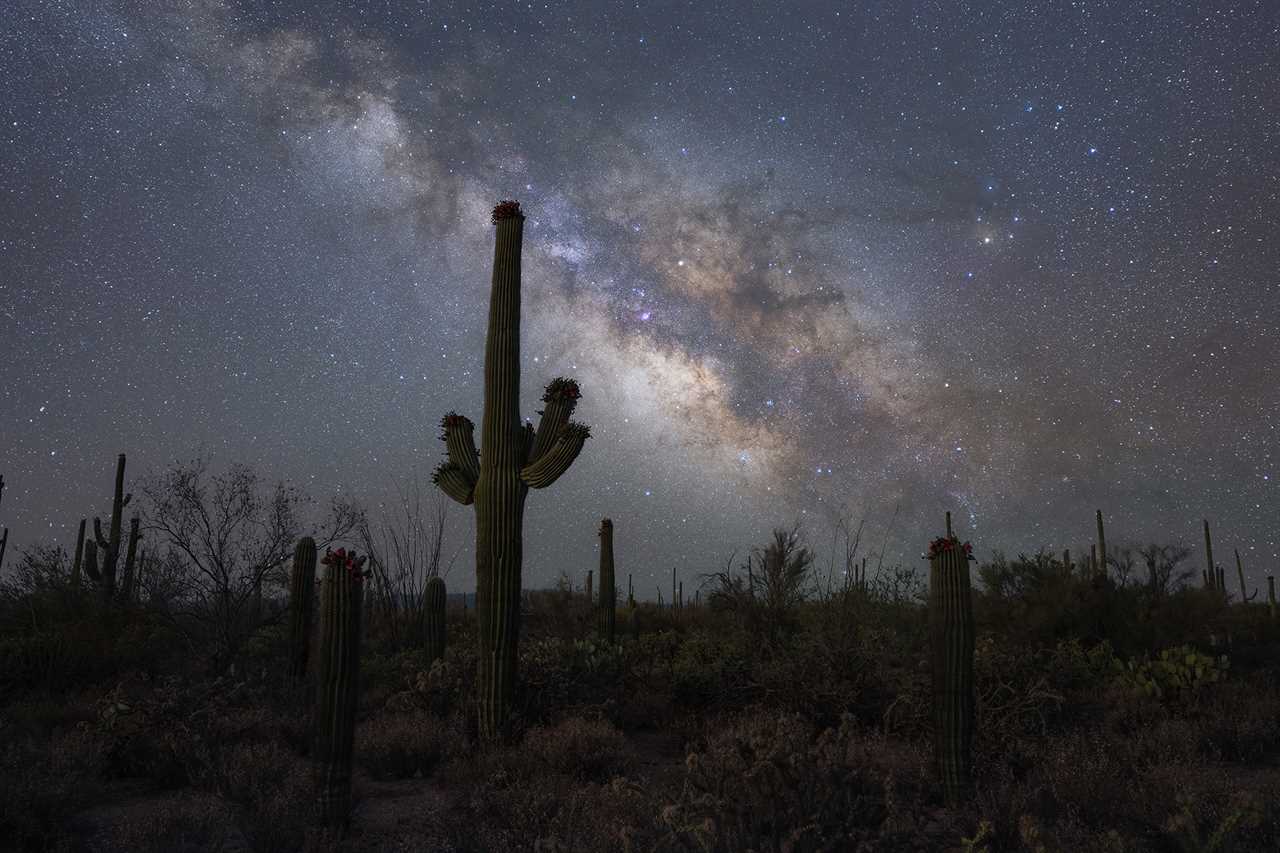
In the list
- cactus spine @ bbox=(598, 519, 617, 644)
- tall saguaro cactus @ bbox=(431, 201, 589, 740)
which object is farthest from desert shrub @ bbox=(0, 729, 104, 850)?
cactus spine @ bbox=(598, 519, 617, 644)

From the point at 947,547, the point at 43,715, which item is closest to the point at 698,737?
the point at 947,547

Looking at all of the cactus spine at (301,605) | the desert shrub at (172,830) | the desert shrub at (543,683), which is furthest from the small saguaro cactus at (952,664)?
the cactus spine at (301,605)

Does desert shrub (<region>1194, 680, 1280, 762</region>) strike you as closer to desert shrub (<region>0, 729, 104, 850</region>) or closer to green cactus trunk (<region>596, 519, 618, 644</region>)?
green cactus trunk (<region>596, 519, 618, 644</region>)

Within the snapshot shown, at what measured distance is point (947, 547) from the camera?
8148 mm

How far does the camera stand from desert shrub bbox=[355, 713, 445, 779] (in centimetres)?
916

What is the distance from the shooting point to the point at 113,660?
13.3 m

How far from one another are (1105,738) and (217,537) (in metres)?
14.8

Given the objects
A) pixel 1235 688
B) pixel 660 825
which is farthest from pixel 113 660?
pixel 1235 688

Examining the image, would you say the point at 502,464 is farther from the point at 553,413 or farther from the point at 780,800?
the point at 780,800

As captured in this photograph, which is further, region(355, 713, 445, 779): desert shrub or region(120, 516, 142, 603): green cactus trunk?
region(120, 516, 142, 603): green cactus trunk

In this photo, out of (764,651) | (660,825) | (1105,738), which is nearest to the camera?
(660,825)

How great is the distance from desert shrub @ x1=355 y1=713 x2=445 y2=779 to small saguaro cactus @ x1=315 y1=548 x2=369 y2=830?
1981 millimetres

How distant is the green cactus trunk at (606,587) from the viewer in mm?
16656

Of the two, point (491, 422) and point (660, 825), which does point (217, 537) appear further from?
point (660, 825)
